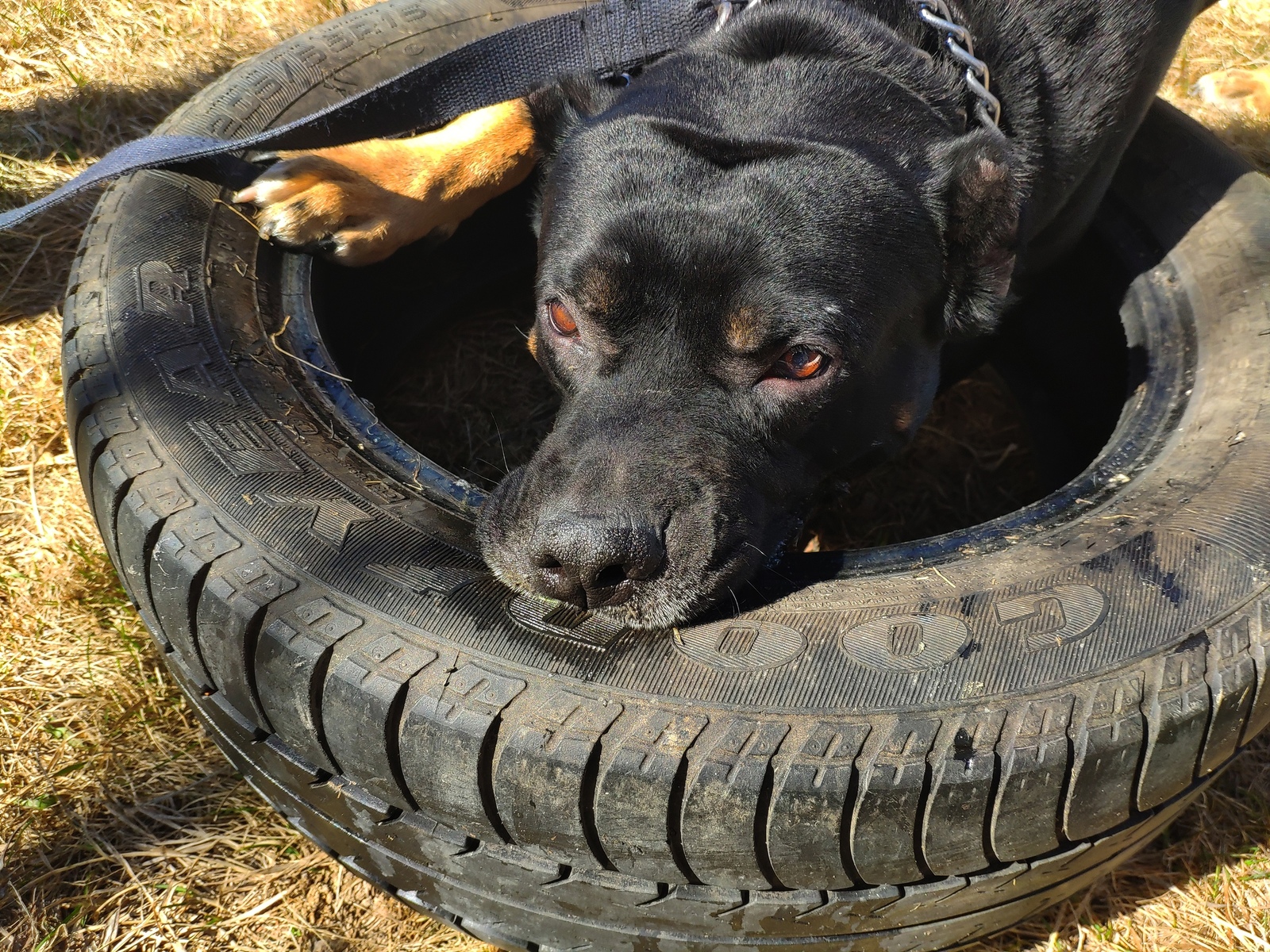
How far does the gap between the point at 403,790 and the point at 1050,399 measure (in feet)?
8.82

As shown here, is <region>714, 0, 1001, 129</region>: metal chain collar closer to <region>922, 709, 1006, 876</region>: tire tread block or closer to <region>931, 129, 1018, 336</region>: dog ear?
Answer: <region>931, 129, 1018, 336</region>: dog ear

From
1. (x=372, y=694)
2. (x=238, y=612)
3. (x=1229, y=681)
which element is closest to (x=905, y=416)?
(x=1229, y=681)

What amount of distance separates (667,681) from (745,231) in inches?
39.6

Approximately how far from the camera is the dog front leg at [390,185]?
9.79 feet

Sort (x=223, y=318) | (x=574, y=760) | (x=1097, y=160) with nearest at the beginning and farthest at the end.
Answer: (x=574, y=760) → (x=223, y=318) → (x=1097, y=160)

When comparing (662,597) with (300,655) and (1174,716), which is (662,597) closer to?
(300,655)

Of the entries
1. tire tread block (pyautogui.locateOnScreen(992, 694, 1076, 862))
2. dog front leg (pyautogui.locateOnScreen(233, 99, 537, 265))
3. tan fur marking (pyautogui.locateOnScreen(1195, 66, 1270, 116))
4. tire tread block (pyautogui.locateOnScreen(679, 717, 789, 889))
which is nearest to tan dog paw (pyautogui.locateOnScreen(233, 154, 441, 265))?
dog front leg (pyautogui.locateOnScreen(233, 99, 537, 265))

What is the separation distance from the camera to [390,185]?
123 inches

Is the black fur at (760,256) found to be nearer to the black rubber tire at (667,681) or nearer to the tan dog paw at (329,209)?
the black rubber tire at (667,681)

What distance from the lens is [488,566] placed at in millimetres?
2273

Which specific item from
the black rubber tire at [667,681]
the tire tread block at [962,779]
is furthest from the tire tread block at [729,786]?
the tire tread block at [962,779]

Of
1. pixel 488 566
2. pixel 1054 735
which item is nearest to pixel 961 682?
pixel 1054 735

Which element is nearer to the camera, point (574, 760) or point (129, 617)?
point (574, 760)

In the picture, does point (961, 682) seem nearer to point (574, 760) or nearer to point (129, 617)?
point (574, 760)
